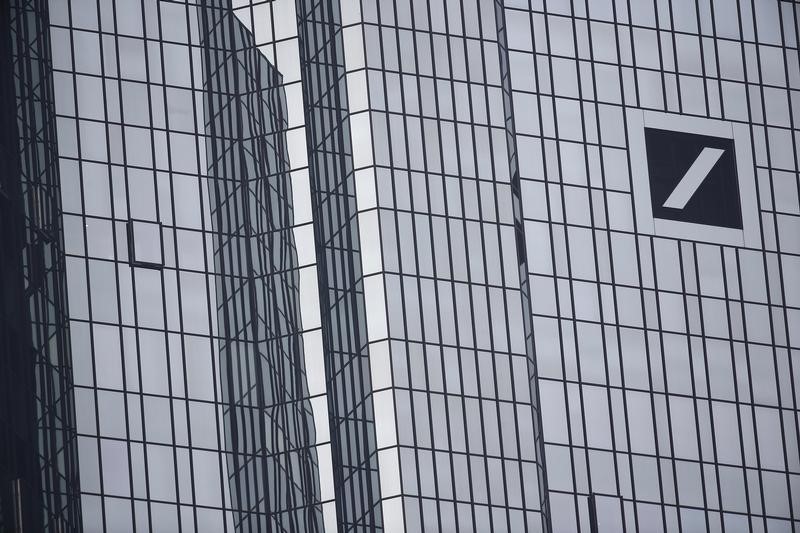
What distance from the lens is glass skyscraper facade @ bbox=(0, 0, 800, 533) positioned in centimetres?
9231

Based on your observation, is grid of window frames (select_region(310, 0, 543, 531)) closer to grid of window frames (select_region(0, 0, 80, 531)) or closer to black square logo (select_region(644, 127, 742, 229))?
black square logo (select_region(644, 127, 742, 229))

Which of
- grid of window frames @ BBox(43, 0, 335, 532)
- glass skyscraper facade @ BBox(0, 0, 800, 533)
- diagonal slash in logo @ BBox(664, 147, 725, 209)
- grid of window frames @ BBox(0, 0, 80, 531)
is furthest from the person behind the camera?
diagonal slash in logo @ BBox(664, 147, 725, 209)

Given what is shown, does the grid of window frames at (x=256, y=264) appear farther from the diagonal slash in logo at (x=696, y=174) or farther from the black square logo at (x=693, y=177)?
the diagonal slash in logo at (x=696, y=174)

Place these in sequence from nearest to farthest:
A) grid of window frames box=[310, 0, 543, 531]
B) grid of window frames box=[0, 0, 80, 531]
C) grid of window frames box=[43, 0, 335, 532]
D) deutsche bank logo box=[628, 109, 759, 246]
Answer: grid of window frames box=[0, 0, 80, 531] → grid of window frames box=[43, 0, 335, 532] → grid of window frames box=[310, 0, 543, 531] → deutsche bank logo box=[628, 109, 759, 246]

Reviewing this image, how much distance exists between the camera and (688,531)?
306ft

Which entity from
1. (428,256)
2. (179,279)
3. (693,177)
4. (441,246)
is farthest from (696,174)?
(179,279)

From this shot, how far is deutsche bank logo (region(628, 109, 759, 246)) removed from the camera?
324 ft

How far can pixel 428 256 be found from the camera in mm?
97250

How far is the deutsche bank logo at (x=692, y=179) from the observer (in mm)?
98625

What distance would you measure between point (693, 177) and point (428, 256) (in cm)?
1429

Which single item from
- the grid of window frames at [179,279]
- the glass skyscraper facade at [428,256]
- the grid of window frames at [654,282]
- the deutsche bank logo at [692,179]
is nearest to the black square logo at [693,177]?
the deutsche bank logo at [692,179]

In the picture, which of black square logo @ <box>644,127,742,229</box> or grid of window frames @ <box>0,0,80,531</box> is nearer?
grid of window frames @ <box>0,0,80,531</box>

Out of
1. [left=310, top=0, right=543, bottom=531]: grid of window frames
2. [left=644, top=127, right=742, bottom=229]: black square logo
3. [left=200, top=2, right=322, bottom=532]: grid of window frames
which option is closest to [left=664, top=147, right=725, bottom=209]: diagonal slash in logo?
[left=644, top=127, right=742, bottom=229]: black square logo

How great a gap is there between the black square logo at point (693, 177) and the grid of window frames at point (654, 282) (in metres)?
1.23
